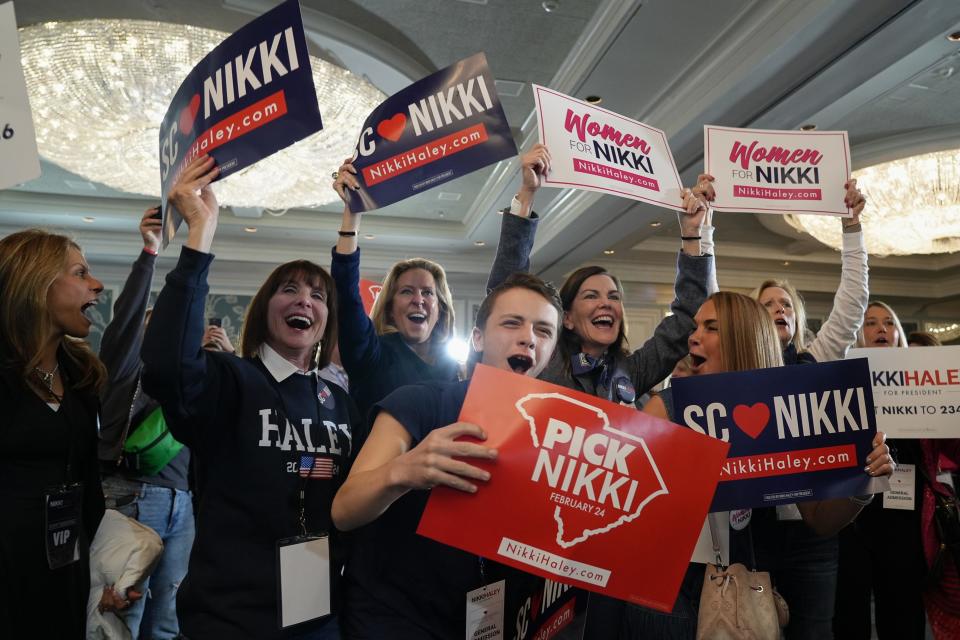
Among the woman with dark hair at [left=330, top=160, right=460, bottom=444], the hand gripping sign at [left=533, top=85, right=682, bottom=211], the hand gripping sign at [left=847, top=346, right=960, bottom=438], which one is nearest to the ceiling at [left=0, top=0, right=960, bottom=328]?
the hand gripping sign at [left=533, top=85, right=682, bottom=211]

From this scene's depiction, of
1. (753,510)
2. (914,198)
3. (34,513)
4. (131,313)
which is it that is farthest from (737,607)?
(914,198)

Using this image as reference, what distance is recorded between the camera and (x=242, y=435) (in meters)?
1.37

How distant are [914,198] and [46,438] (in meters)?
6.00

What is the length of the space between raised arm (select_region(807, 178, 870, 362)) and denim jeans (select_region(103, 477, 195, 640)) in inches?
103

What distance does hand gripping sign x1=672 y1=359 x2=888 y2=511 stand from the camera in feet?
4.58

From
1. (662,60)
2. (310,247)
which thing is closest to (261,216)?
(310,247)

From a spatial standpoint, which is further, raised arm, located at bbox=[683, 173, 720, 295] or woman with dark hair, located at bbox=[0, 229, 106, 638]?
raised arm, located at bbox=[683, 173, 720, 295]

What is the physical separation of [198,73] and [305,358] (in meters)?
0.78

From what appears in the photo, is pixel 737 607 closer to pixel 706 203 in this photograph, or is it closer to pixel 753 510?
pixel 753 510

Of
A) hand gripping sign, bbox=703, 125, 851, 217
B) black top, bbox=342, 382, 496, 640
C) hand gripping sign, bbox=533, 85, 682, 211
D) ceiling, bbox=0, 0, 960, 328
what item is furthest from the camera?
ceiling, bbox=0, 0, 960, 328

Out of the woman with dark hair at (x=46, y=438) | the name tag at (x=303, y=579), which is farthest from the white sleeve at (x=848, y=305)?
the woman with dark hair at (x=46, y=438)

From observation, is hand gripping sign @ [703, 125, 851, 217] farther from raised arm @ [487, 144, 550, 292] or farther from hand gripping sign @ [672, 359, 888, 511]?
hand gripping sign @ [672, 359, 888, 511]

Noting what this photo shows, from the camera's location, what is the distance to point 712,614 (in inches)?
55.4

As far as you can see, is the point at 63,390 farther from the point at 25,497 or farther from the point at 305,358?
the point at 305,358
